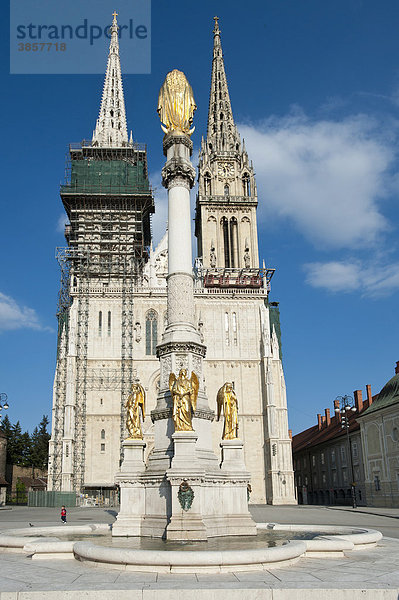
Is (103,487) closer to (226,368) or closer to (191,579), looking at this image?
(226,368)

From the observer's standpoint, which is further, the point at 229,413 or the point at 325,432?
the point at 325,432

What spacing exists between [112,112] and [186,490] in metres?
54.3

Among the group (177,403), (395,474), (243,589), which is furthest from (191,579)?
(395,474)

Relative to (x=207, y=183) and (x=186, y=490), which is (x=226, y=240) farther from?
(x=186, y=490)

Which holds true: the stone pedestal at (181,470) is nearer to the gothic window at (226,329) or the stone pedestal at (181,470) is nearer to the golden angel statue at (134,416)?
the golden angel statue at (134,416)

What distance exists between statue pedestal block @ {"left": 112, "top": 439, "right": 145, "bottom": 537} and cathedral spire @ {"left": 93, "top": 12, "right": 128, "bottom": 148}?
48.0 metres

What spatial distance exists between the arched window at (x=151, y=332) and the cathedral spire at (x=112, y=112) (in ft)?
68.3

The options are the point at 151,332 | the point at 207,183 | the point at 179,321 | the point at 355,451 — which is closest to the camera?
the point at 179,321

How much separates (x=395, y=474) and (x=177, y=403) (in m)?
27.4

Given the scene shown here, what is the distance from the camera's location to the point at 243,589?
6594mm

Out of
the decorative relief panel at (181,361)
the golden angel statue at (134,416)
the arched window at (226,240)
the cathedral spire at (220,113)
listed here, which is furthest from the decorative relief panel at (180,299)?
the cathedral spire at (220,113)

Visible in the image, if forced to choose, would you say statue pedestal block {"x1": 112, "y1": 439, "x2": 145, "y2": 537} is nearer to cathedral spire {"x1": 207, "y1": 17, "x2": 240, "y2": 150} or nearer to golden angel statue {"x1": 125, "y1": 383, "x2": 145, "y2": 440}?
golden angel statue {"x1": 125, "y1": 383, "x2": 145, "y2": 440}

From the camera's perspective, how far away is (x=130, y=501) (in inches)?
508

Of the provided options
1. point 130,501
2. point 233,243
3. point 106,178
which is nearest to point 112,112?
point 106,178
